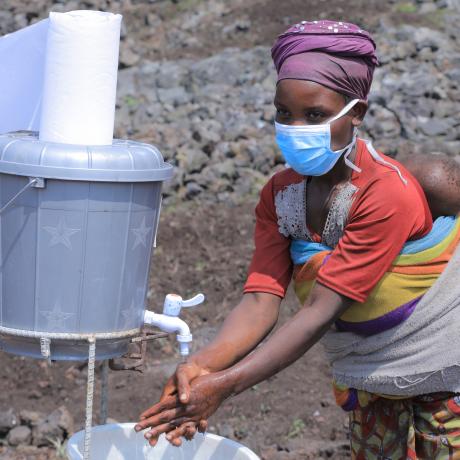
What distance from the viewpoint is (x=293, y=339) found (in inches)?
91.7

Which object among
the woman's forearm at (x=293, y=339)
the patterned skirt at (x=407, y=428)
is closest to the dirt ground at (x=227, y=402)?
the patterned skirt at (x=407, y=428)

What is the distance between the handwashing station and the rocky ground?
1.87 metres

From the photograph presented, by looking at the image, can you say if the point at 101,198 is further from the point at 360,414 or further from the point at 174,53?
the point at 174,53

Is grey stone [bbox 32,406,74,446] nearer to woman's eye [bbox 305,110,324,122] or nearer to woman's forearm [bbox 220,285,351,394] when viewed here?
woman's forearm [bbox 220,285,351,394]

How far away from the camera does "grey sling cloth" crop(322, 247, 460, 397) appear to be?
8.04 ft

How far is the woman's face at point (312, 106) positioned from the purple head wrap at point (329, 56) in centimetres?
2

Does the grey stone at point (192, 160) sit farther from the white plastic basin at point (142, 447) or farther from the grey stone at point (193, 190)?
the white plastic basin at point (142, 447)

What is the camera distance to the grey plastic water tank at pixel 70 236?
7.86ft

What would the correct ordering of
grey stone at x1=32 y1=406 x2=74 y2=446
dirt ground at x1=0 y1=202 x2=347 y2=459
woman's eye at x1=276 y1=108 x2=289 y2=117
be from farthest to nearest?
dirt ground at x1=0 y1=202 x2=347 y2=459, grey stone at x1=32 y1=406 x2=74 y2=446, woman's eye at x1=276 y1=108 x2=289 y2=117

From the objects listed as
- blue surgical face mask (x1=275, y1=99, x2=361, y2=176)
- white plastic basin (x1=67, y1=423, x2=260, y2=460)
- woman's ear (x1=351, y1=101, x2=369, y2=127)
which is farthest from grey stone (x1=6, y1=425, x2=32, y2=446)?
woman's ear (x1=351, y1=101, x2=369, y2=127)

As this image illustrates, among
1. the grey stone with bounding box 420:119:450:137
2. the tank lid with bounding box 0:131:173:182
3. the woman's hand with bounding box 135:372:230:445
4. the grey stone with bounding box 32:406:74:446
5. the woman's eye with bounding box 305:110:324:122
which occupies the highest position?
the woman's eye with bounding box 305:110:324:122

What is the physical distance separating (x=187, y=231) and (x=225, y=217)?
13.6 inches

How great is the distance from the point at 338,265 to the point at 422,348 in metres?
0.36

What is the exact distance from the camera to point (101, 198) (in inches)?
95.3
